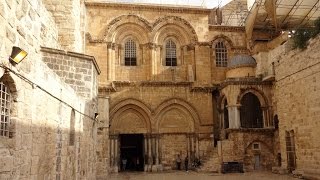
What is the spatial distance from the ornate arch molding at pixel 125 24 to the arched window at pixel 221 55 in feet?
16.4

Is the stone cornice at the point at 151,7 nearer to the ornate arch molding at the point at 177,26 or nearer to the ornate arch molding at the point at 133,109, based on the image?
the ornate arch molding at the point at 177,26

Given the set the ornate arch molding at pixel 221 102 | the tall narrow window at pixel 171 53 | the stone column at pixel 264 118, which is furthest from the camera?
the tall narrow window at pixel 171 53

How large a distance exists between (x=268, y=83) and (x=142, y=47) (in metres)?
8.22

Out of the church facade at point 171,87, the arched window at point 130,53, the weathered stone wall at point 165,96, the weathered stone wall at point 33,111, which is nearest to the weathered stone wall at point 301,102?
the church facade at point 171,87

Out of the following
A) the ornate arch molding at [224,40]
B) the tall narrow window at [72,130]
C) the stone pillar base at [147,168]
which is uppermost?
the ornate arch molding at [224,40]

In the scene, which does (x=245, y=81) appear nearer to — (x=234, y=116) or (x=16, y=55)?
(x=234, y=116)

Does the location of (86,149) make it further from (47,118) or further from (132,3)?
(132,3)

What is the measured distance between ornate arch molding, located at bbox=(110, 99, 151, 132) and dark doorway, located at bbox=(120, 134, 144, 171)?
8.81ft

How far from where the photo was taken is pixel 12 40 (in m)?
4.91

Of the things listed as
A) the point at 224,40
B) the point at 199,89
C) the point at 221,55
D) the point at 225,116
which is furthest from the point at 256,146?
the point at 224,40

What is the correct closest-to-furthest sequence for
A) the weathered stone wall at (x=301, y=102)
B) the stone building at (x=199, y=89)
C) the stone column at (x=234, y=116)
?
1. the weathered stone wall at (x=301, y=102)
2. the stone building at (x=199, y=89)
3. the stone column at (x=234, y=116)

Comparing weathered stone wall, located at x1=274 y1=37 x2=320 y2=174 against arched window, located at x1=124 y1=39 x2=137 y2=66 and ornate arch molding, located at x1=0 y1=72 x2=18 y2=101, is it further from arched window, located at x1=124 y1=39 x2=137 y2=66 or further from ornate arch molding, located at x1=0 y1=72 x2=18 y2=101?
ornate arch molding, located at x1=0 y1=72 x2=18 y2=101

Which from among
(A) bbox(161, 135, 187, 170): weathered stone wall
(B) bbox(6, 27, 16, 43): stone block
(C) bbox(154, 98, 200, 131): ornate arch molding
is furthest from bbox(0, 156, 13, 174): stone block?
(A) bbox(161, 135, 187, 170): weathered stone wall

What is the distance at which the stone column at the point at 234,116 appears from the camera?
69.2 feet
